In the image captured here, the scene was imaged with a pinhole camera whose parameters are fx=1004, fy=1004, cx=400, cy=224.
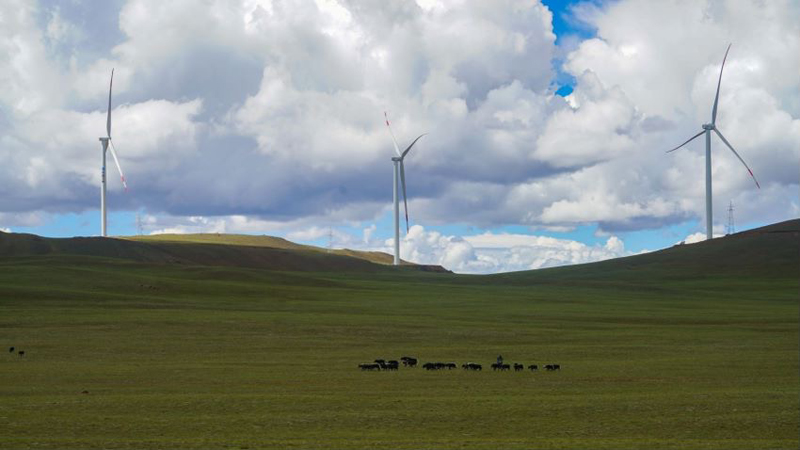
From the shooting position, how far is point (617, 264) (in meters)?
197

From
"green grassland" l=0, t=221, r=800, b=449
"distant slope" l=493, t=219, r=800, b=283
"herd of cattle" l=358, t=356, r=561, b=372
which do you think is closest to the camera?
"green grassland" l=0, t=221, r=800, b=449

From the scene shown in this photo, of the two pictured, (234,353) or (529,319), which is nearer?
(234,353)

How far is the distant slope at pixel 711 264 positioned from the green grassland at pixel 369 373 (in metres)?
47.4

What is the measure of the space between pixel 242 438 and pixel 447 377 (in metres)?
17.0

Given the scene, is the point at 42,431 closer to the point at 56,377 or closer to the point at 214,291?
the point at 56,377

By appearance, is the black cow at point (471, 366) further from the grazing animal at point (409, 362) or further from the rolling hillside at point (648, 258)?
the rolling hillside at point (648, 258)

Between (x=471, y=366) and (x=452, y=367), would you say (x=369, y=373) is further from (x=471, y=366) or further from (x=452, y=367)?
(x=471, y=366)

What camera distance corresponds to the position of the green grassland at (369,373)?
995 inches

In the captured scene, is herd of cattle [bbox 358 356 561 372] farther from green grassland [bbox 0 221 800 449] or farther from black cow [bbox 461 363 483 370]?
green grassland [bbox 0 221 800 449]

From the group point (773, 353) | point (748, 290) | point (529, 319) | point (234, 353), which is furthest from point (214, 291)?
point (748, 290)

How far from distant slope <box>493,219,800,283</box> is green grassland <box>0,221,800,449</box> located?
47441 mm

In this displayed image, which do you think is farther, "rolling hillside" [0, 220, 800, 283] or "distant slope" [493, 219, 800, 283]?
"rolling hillside" [0, 220, 800, 283]

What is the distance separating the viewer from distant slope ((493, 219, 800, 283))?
166 metres

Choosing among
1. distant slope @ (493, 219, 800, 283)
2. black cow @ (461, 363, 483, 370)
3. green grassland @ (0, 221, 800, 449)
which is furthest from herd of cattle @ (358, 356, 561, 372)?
distant slope @ (493, 219, 800, 283)
